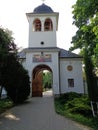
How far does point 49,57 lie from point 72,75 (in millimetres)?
4084

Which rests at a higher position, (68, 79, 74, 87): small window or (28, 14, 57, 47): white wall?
(28, 14, 57, 47): white wall

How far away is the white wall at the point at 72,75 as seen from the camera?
34.1 metres

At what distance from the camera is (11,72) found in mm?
20469

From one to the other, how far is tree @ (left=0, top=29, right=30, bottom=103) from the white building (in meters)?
9.28

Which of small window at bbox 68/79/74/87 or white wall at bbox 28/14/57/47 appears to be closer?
small window at bbox 68/79/74/87

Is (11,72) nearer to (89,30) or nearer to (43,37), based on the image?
(89,30)

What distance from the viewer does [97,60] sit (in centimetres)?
2097

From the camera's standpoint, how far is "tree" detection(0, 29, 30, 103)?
17.2 meters

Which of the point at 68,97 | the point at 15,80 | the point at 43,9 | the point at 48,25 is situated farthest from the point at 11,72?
the point at 43,9

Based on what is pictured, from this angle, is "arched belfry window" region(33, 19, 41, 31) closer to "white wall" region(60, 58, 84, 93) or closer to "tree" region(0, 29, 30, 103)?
"white wall" region(60, 58, 84, 93)

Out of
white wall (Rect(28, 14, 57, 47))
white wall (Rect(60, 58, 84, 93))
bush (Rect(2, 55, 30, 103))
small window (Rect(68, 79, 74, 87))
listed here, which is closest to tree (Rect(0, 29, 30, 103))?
bush (Rect(2, 55, 30, 103))

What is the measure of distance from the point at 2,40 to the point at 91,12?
25.8 ft

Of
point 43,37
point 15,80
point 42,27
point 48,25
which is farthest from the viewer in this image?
point 48,25

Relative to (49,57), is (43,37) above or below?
above
